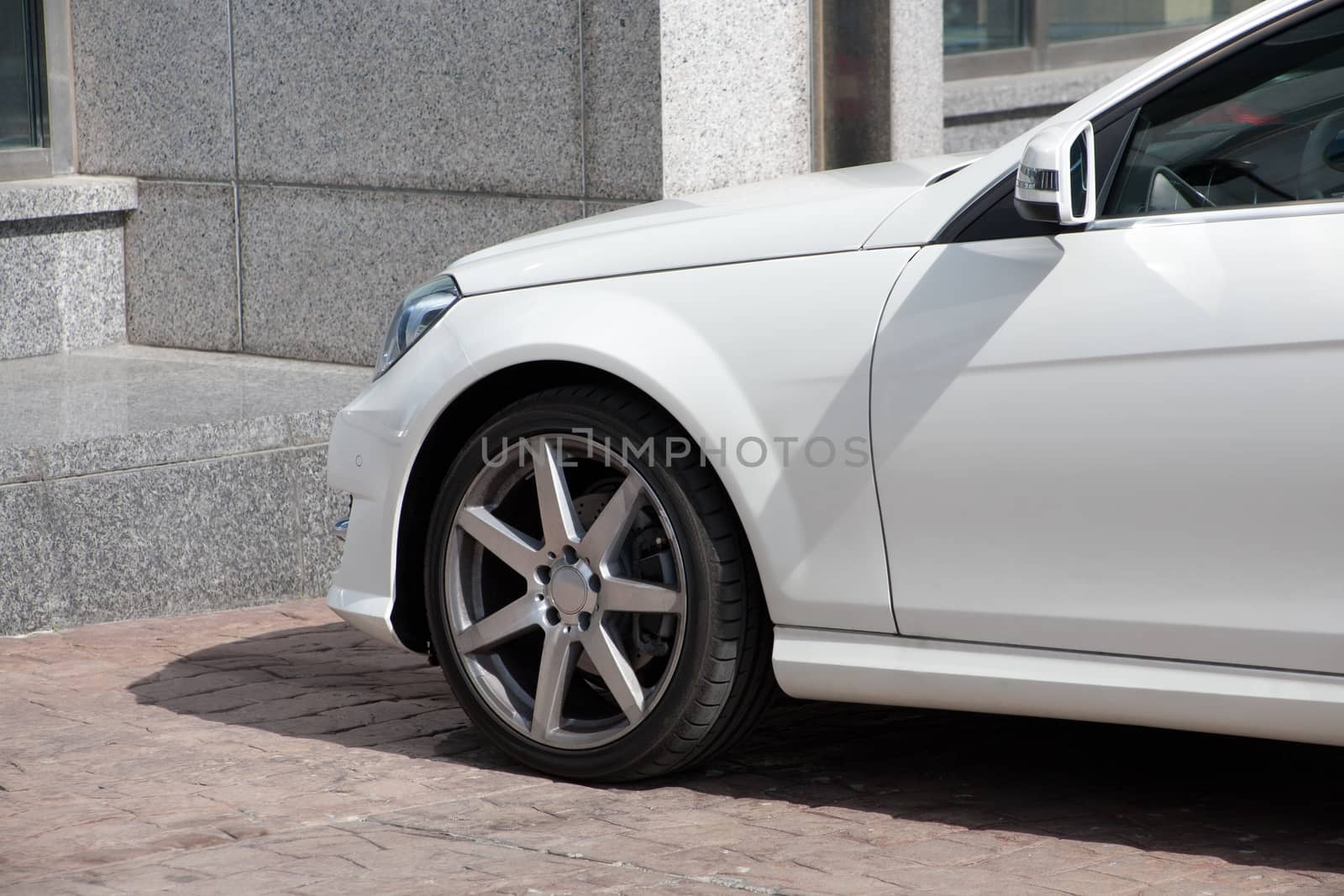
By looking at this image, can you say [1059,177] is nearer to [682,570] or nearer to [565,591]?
[682,570]

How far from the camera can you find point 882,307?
3.88 metres

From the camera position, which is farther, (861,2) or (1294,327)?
(861,2)

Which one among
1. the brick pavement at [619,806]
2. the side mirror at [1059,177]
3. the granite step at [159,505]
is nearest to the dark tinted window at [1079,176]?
the side mirror at [1059,177]

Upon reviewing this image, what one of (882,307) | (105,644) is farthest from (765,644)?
(105,644)

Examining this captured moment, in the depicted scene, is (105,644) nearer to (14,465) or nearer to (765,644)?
(14,465)

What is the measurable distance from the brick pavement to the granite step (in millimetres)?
711

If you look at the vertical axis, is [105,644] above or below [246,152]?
below

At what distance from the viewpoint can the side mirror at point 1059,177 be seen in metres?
3.53

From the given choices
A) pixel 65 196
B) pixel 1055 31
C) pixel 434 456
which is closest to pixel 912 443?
pixel 434 456

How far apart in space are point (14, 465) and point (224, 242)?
2467 mm

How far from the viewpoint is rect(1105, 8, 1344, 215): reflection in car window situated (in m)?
3.62

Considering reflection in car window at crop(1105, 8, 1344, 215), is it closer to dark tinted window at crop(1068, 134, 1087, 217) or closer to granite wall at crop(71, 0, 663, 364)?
dark tinted window at crop(1068, 134, 1087, 217)

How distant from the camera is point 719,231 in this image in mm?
4195

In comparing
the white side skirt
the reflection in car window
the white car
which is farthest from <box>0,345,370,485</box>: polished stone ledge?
the reflection in car window
